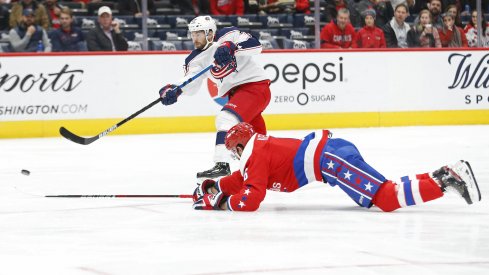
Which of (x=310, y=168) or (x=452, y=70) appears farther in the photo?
(x=452, y=70)

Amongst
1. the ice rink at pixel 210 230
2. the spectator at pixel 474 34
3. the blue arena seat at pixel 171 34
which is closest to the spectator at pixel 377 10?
the spectator at pixel 474 34

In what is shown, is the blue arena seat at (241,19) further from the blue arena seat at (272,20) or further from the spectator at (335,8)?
the spectator at (335,8)

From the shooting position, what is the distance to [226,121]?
21.1 ft

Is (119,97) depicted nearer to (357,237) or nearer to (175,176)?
(175,176)

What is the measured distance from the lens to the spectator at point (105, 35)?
10.6m

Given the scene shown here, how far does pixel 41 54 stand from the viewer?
10.5 meters

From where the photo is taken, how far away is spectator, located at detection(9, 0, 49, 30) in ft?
34.0

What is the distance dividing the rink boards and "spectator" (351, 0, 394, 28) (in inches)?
13.4

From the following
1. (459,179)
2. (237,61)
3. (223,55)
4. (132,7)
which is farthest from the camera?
(132,7)

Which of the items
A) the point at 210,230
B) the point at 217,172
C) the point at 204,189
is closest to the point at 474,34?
the point at 217,172

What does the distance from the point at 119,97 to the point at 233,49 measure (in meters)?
4.54

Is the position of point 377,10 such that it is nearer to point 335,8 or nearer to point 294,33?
point 335,8

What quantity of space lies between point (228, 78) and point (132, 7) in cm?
442

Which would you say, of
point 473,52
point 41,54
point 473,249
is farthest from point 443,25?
point 473,249
